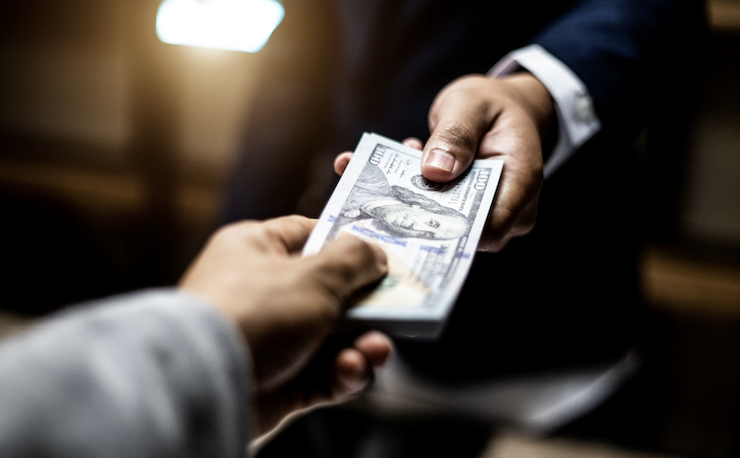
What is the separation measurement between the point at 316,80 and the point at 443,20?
0.82 feet

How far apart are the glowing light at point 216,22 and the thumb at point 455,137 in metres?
0.48

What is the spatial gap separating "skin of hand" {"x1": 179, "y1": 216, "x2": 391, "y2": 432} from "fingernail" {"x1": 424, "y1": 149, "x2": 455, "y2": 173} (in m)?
0.14

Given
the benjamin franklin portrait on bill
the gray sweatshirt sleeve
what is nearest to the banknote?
the benjamin franklin portrait on bill

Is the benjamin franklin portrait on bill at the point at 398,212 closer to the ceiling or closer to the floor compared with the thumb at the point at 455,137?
closer to the floor

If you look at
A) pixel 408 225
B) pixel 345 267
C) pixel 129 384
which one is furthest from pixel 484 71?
pixel 129 384

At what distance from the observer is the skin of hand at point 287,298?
13.9 inches

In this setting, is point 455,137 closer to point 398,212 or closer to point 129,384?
point 398,212

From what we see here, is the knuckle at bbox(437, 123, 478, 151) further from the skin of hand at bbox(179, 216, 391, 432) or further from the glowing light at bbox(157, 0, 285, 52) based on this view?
the glowing light at bbox(157, 0, 285, 52)

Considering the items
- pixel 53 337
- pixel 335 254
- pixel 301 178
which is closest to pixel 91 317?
pixel 53 337

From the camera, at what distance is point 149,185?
1770 mm

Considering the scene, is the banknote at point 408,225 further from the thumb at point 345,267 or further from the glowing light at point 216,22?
the glowing light at point 216,22

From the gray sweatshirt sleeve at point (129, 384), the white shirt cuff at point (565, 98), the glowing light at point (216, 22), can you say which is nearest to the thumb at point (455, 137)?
the white shirt cuff at point (565, 98)

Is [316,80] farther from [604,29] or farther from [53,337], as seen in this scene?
[53,337]

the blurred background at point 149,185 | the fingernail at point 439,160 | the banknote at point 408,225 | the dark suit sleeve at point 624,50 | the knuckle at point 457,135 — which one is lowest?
the blurred background at point 149,185
